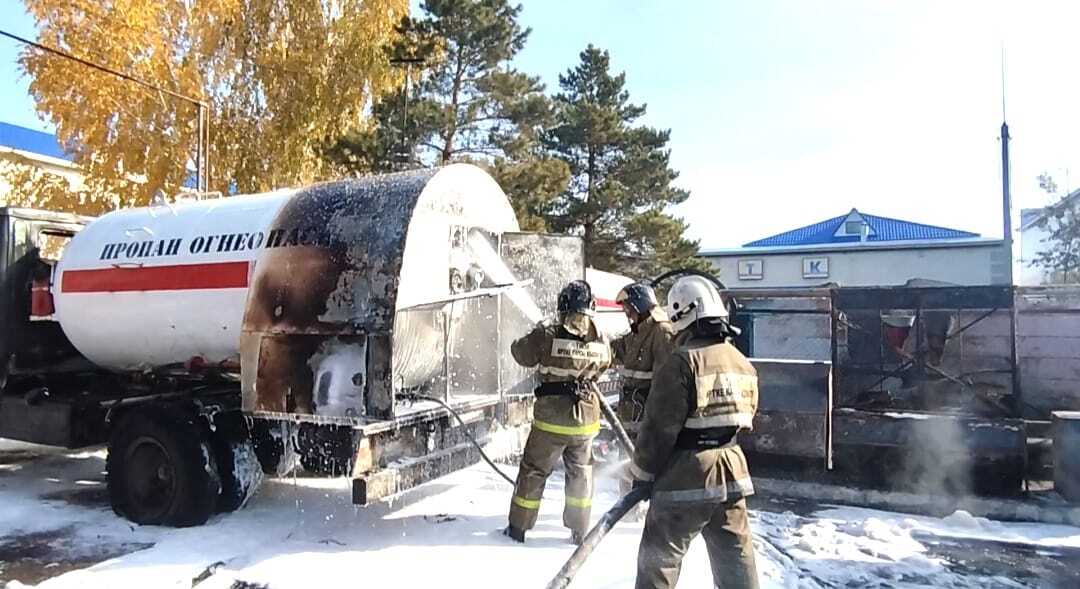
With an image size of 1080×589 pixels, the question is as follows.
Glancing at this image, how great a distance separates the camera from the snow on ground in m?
5.16

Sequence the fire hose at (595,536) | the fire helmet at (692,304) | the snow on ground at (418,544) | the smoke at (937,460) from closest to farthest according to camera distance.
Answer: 1. the fire hose at (595,536)
2. the fire helmet at (692,304)
3. the snow on ground at (418,544)
4. the smoke at (937,460)

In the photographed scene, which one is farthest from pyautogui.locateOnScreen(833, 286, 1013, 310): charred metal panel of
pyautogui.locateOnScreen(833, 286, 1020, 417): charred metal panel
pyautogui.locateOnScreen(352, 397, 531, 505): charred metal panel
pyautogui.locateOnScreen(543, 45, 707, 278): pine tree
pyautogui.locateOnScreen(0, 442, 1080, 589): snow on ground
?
pyautogui.locateOnScreen(543, 45, 707, 278): pine tree

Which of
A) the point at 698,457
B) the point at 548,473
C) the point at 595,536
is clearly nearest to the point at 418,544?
the point at 548,473

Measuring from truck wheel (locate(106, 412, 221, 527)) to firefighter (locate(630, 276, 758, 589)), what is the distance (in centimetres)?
365

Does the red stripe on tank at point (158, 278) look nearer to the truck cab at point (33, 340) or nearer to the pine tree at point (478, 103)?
the truck cab at point (33, 340)

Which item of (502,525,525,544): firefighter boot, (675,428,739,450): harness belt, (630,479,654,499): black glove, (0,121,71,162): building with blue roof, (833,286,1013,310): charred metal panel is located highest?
(0,121,71,162): building with blue roof

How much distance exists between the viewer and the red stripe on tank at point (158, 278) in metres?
6.33

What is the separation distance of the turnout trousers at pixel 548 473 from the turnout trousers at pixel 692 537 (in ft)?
5.29

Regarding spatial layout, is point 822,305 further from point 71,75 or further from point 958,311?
point 71,75

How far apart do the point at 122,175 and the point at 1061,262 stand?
32.0m

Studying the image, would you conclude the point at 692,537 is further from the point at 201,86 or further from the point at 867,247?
the point at 867,247

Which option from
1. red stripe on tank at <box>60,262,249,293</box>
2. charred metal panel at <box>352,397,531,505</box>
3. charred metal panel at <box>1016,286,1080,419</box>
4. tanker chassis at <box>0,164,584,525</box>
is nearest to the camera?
charred metal panel at <box>352,397,531,505</box>

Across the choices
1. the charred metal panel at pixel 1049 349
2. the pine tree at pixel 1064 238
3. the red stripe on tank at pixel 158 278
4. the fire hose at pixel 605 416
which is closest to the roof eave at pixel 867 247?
the pine tree at pixel 1064 238

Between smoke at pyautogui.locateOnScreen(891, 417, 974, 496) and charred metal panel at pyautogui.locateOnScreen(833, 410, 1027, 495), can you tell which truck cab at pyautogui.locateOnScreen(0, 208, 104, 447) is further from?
smoke at pyautogui.locateOnScreen(891, 417, 974, 496)
